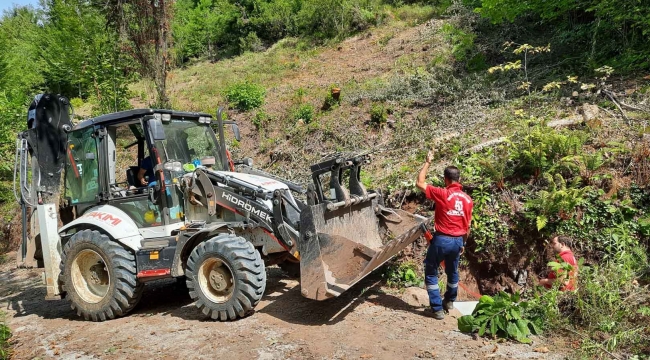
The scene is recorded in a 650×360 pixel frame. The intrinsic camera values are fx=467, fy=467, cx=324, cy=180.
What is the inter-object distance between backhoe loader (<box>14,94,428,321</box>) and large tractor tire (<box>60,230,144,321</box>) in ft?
0.05

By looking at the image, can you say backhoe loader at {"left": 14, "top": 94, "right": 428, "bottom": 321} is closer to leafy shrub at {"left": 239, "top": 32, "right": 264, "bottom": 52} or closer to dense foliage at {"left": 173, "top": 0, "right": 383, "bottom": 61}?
dense foliage at {"left": 173, "top": 0, "right": 383, "bottom": 61}

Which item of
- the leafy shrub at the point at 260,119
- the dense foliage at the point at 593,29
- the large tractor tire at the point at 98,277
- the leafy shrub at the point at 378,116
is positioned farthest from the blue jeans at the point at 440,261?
the leafy shrub at the point at 260,119

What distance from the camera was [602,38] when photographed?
1144 cm

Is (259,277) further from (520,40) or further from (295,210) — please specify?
(520,40)

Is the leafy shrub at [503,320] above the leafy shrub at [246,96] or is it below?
below

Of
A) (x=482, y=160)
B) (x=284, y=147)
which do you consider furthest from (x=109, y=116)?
(x=284, y=147)

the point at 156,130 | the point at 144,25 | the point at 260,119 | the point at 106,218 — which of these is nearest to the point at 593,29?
the point at 260,119

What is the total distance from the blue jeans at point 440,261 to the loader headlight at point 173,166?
349cm

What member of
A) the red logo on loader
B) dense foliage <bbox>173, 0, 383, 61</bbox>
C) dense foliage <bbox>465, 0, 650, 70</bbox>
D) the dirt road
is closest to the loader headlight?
the red logo on loader

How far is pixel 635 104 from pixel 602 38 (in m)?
3.71

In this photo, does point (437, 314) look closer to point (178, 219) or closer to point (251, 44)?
point (178, 219)

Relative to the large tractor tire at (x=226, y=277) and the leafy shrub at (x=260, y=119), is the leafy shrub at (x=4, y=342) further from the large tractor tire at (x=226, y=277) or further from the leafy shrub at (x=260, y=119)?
the leafy shrub at (x=260, y=119)

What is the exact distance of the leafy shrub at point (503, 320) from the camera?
4.77m

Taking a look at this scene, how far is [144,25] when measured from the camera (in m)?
14.8
